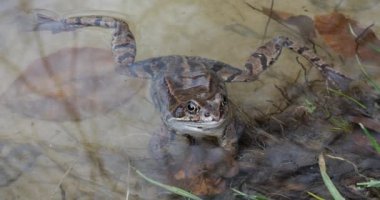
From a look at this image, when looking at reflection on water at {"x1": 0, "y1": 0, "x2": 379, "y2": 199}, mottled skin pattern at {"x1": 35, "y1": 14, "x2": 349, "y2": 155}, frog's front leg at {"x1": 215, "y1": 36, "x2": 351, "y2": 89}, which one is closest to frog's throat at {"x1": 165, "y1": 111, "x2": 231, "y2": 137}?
mottled skin pattern at {"x1": 35, "y1": 14, "x2": 349, "y2": 155}

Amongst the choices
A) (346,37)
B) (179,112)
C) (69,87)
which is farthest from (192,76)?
(346,37)

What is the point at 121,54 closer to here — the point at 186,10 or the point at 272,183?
the point at 186,10

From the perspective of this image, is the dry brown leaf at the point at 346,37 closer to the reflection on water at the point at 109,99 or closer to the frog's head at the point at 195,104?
the reflection on water at the point at 109,99

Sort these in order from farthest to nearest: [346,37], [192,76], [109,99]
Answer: [346,37] → [109,99] → [192,76]

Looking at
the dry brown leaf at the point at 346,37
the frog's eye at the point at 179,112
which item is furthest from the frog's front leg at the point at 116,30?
the dry brown leaf at the point at 346,37

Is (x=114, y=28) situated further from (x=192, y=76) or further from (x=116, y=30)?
(x=192, y=76)

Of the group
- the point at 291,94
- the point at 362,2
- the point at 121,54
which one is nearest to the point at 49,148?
the point at 121,54
